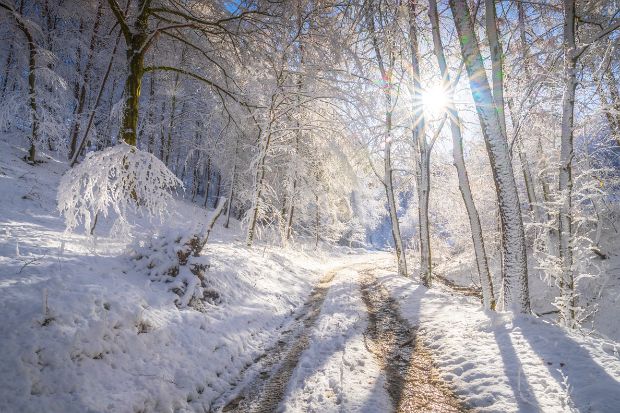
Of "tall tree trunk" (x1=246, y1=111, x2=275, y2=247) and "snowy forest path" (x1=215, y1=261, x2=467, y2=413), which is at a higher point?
"tall tree trunk" (x1=246, y1=111, x2=275, y2=247)

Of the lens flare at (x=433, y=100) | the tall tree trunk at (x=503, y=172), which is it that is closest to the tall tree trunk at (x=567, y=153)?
the tall tree trunk at (x=503, y=172)

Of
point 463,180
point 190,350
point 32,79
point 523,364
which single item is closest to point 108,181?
point 190,350

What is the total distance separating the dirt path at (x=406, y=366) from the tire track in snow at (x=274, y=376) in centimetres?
150

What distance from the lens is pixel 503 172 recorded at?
6.12 m

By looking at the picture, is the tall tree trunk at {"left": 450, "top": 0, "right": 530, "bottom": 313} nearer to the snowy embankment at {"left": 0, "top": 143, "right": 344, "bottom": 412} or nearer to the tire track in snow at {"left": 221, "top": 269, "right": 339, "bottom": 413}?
the tire track in snow at {"left": 221, "top": 269, "right": 339, "bottom": 413}

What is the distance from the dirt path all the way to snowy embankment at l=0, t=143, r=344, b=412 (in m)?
2.50

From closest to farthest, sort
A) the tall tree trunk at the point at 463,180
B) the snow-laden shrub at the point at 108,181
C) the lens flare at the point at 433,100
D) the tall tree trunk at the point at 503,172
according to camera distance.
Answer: the snow-laden shrub at the point at 108,181, the tall tree trunk at the point at 503,172, the tall tree trunk at the point at 463,180, the lens flare at the point at 433,100

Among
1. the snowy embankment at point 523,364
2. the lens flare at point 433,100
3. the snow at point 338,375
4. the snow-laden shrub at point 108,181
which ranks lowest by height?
the snow at point 338,375

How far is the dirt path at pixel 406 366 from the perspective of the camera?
3857 mm

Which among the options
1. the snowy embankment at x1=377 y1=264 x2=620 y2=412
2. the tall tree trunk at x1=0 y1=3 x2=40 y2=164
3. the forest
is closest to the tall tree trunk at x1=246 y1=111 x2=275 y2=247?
the forest

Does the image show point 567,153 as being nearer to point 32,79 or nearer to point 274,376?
point 274,376

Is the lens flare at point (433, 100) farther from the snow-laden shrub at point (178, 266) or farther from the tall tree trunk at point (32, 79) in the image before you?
the tall tree trunk at point (32, 79)

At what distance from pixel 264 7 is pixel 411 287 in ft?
32.4

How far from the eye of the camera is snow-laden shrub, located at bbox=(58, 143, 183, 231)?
518 centimetres
